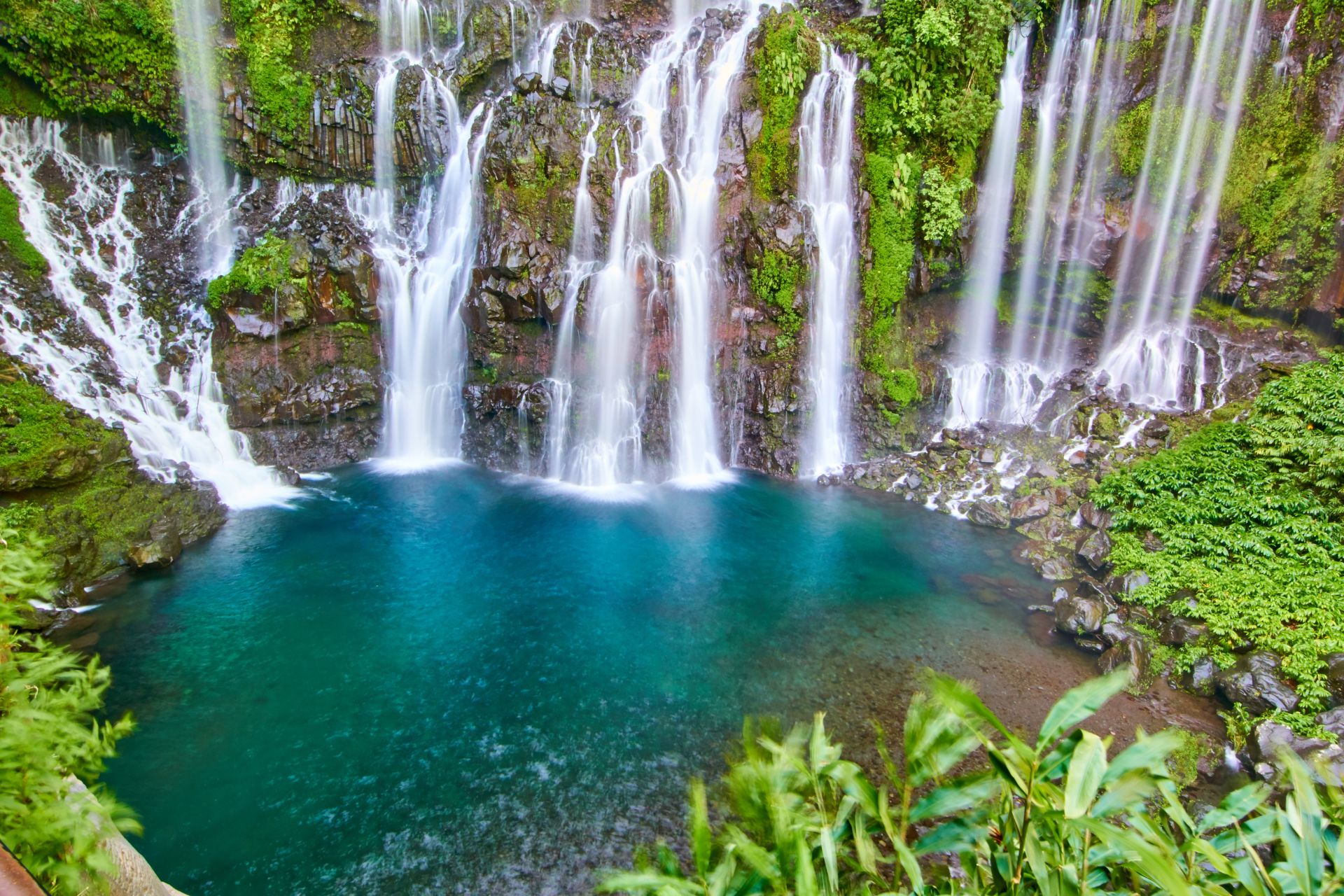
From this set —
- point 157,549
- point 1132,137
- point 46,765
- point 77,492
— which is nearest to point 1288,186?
point 1132,137

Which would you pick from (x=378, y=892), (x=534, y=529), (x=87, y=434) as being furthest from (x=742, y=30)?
(x=378, y=892)

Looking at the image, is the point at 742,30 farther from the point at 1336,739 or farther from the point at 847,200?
the point at 1336,739

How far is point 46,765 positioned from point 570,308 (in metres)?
15.2

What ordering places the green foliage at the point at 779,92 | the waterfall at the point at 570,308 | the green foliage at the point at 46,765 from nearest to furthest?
1. the green foliage at the point at 46,765
2. the green foliage at the point at 779,92
3. the waterfall at the point at 570,308

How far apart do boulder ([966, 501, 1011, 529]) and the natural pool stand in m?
0.36

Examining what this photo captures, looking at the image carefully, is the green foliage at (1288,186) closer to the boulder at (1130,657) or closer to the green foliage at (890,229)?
the green foliage at (890,229)

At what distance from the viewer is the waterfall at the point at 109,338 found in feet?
45.5

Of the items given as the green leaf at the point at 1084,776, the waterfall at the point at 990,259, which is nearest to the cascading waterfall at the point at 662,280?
the waterfall at the point at 990,259

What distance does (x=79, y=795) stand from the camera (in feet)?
7.25

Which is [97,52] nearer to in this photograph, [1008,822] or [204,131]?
[204,131]

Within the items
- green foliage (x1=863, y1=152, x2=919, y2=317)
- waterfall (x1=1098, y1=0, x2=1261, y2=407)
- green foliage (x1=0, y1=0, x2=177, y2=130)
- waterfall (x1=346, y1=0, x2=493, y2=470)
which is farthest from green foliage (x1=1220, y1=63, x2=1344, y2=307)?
green foliage (x1=0, y1=0, x2=177, y2=130)

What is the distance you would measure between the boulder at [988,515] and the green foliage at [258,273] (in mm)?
17079

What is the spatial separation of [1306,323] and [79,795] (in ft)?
69.7

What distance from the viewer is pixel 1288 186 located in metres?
14.9
